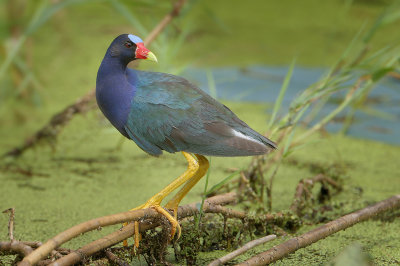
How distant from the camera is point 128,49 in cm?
175

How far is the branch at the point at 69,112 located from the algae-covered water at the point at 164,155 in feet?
0.21

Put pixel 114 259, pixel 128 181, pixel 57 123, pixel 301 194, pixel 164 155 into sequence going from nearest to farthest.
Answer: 1. pixel 114 259
2. pixel 301 194
3. pixel 128 181
4. pixel 57 123
5. pixel 164 155

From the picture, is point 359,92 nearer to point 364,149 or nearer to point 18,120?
point 364,149

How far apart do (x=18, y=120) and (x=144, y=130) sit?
193 centimetres

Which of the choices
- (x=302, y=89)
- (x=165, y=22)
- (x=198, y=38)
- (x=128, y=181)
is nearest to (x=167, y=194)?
(x=128, y=181)

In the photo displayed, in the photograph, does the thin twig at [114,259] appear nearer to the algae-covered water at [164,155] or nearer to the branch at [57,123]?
the algae-covered water at [164,155]

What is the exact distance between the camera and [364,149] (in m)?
2.97

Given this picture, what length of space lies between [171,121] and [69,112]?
1.13m

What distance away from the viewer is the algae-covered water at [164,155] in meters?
2.16

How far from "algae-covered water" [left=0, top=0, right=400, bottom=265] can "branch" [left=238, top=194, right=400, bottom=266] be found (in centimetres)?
10

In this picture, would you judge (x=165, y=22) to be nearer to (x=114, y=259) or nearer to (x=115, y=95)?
(x=115, y=95)

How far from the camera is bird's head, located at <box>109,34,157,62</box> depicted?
1742 mm

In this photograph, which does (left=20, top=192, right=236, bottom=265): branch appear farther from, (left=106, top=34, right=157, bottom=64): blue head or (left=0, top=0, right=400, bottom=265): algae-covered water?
(left=106, top=34, right=157, bottom=64): blue head

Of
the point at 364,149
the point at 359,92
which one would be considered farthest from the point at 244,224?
the point at 364,149
